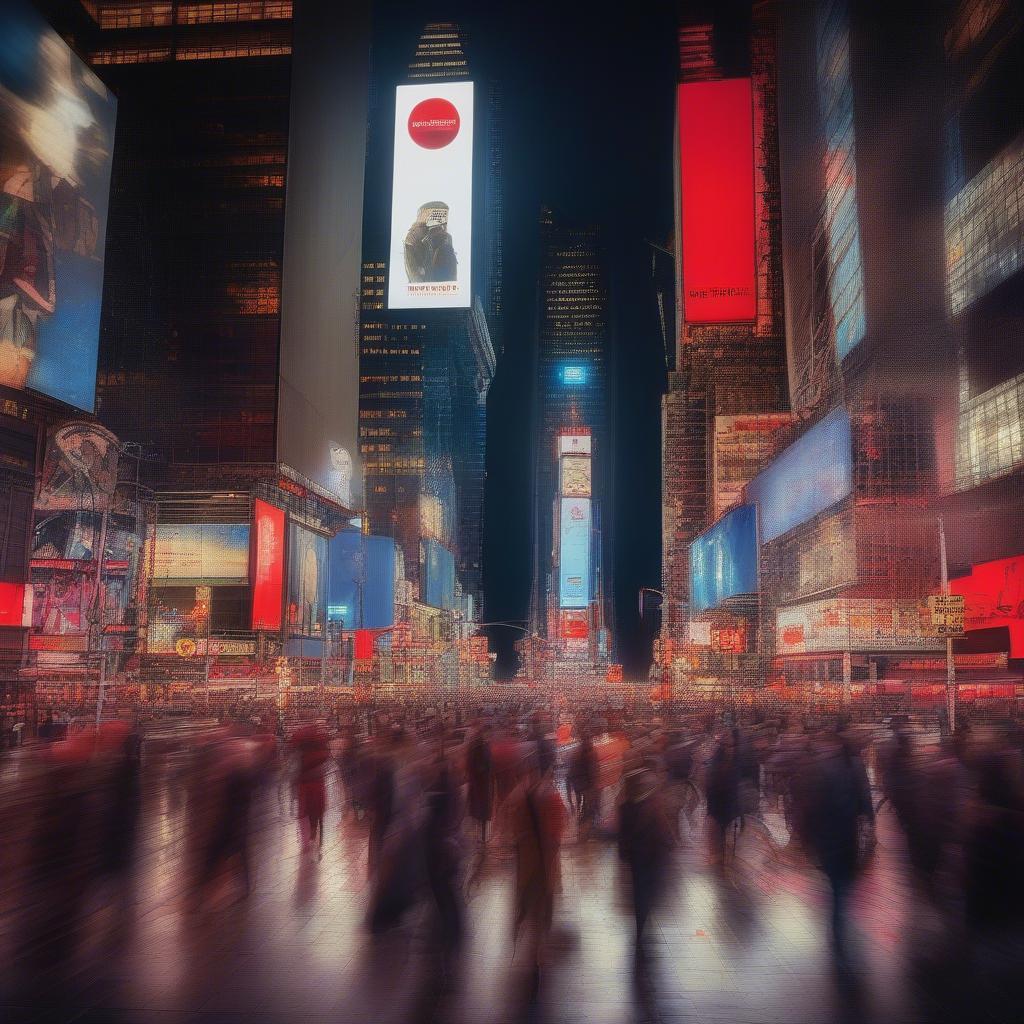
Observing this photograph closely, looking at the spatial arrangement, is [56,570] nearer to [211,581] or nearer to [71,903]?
[211,581]

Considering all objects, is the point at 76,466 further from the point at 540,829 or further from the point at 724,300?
the point at 724,300

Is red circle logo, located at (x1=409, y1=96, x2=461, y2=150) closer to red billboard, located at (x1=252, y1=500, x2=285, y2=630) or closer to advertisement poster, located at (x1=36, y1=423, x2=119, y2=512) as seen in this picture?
red billboard, located at (x1=252, y1=500, x2=285, y2=630)

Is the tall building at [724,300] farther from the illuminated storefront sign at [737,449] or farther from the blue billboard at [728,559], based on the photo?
the blue billboard at [728,559]

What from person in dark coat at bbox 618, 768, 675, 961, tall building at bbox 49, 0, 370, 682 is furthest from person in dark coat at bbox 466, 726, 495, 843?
tall building at bbox 49, 0, 370, 682

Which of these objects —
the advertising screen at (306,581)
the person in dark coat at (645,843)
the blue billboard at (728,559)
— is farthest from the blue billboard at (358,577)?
the person in dark coat at (645,843)

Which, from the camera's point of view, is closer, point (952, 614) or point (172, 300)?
point (952, 614)

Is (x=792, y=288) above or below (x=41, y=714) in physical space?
above

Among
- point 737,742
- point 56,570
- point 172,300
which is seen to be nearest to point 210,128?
point 172,300
